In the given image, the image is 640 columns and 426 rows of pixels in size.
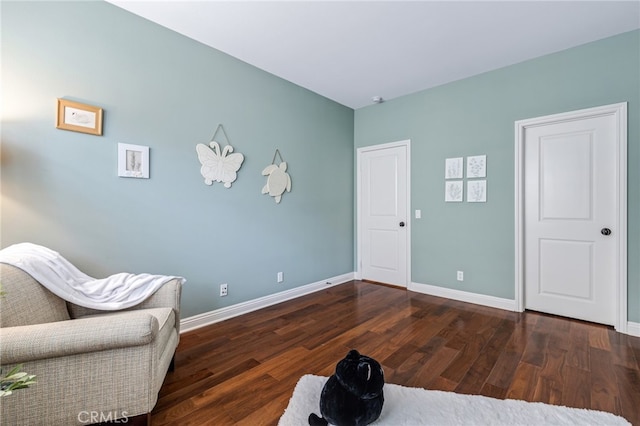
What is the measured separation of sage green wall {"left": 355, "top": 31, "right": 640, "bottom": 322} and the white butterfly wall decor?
2.30 meters

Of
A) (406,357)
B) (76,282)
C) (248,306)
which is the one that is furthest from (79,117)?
(406,357)

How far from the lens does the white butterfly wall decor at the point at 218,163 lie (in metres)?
2.73

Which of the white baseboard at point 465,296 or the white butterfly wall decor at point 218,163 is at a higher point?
the white butterfly wall decor at point 218,163

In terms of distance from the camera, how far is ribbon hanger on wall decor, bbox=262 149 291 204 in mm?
3281

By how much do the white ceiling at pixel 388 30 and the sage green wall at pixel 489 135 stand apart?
198 mm

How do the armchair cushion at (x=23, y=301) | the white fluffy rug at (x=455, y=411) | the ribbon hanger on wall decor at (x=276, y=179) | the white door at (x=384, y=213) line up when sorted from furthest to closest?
the white door at (x=384, y=213) < the ribbon hanger on wall decor at (x=276, y=179) < the white fluffy rug at (x=455, y=411) < the armchair cushion at (x=23, y=301)

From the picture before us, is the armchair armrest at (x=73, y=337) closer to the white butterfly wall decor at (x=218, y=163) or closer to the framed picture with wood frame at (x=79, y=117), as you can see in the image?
the framed picture with wood frame at (x=79, y=117)

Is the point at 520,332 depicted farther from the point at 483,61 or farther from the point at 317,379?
the point at 483,61

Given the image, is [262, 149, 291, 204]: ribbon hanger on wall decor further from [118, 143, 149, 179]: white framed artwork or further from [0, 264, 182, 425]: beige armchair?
[0, 264, 182, 425]: beige armchair

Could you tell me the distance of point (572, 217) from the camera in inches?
112

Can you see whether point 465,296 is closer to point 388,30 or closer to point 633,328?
point 633,328

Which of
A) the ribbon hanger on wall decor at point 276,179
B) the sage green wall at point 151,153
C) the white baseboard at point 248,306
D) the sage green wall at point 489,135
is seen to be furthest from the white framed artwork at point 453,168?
the white baseboard at point 248,306

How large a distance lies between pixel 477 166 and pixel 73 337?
3823 mm

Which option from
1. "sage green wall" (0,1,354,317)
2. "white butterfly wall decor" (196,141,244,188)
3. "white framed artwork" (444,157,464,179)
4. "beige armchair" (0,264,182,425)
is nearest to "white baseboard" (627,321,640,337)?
"white framed artwork" (444,157,464,179)
